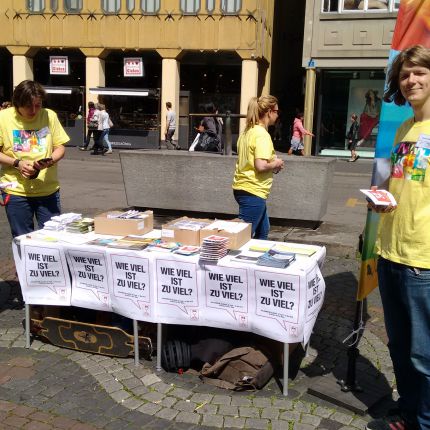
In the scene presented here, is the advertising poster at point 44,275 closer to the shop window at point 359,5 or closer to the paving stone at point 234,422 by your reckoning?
the paving stone at point 234,422

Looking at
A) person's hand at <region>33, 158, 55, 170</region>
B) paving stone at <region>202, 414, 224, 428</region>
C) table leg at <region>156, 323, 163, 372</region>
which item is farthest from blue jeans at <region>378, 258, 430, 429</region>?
person's hand at <region>33, 158, 55, 170</region>

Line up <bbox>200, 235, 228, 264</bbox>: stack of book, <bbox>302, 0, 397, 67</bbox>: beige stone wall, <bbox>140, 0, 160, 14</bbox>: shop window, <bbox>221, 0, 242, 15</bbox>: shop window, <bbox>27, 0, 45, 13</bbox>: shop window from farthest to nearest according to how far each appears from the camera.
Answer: <bbox>27, 0, 45, 13</bbox>: shop window
<bbox>140, 0, 160, 14</bbox>: shop window
<bbox>221, 0, 242, 15</bbox>: shop window
<bbox>302, 0, 397, 67</bbox>: beige stone wall
<bbox>200, 235, 228, 264</bbox>: stack of book

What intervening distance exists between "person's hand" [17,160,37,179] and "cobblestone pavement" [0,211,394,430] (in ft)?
4.13

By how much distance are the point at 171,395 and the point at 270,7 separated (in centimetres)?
2246

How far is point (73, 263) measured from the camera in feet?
12.3

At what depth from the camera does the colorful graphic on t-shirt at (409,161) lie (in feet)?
8.02

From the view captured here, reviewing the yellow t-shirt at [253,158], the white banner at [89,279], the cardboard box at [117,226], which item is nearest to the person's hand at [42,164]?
the cardboard box at [117,226]

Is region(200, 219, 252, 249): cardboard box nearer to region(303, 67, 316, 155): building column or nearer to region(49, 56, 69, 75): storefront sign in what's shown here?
region(303, 67, 316, 155): building column

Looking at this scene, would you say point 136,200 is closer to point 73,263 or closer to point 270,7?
point 73,263

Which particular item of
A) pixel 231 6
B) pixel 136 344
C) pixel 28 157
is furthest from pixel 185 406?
pixel 231 6

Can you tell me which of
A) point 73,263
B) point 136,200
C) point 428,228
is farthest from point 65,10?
point 428,228

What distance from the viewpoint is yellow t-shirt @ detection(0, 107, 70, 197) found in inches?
A: 168

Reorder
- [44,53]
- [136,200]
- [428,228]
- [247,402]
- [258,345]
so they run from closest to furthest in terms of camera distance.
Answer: [428,228]
[247,402]
[258,345]
[136,200]
[44,53]

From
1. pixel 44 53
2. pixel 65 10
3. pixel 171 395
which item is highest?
pixel 65 10
